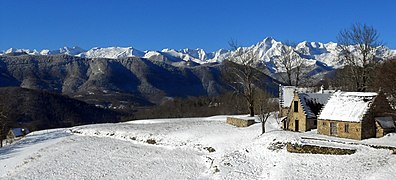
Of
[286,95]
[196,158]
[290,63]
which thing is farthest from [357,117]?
[290,63]

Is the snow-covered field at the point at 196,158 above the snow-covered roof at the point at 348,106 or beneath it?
beneath

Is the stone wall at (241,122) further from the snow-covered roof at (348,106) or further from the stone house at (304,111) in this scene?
the snow-covered roof at (348,106)

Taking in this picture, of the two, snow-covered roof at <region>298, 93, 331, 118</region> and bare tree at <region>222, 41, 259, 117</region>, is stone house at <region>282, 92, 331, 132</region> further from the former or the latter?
bare tree at <region>222, 41, 259, 117</region>

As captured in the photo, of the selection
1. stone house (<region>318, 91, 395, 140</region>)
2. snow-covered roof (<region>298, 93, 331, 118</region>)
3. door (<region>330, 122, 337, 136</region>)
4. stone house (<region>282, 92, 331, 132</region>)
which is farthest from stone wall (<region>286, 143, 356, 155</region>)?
snow-covered roof (<region>298, 93, 331, 118</region>)

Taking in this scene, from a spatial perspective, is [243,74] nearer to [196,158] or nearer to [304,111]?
[304,111]

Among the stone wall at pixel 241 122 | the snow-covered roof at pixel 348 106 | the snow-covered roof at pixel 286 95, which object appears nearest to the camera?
the snow-covered roof at pixel 348 106

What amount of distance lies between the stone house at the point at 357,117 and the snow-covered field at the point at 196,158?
5.31 feet

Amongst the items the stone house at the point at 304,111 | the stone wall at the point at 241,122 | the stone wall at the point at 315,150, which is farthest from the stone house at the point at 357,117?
the stone wall at the point at 241,122

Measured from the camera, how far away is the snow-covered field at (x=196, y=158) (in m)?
29.5

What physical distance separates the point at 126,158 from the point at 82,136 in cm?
1870

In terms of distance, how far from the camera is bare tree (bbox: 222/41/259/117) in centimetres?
5738

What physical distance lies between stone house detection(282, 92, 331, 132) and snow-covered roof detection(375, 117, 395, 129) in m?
8.11

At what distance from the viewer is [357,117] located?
37125 millimetres

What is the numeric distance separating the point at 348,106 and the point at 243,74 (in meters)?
21.3
